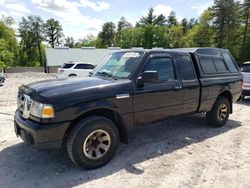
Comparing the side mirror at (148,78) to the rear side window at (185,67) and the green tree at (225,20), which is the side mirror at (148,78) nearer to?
the rear side window at (185,67)

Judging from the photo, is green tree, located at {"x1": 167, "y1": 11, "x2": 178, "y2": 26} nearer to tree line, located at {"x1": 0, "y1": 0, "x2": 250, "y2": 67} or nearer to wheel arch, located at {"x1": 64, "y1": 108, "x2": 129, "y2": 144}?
tree line, located at {"x1": 0, "y1": 0, "x2": 250, "y2": 67}

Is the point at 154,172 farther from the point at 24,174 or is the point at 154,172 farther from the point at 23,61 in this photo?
the point at 23,61

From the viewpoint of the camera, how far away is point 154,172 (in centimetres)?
392

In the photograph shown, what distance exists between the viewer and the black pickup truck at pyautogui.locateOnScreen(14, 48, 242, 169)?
3561mm

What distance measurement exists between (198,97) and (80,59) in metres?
34.9

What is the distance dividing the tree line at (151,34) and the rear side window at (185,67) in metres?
38.6

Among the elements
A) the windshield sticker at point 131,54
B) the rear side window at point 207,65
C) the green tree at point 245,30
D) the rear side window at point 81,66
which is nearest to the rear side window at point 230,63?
the rear side window at point 207,65

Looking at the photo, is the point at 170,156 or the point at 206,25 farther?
the point at 206,25

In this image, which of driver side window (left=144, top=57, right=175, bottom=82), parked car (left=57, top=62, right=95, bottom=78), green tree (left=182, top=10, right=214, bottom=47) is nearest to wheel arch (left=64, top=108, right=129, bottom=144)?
driver side window (left=144, top=57, right=175, bottom=82)

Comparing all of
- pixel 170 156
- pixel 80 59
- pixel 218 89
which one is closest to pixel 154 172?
pixel 170 156

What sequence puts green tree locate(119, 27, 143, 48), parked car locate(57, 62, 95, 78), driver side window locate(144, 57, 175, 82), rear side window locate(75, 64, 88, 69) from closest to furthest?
driver side window locate(144, 57, 175, 82) < parked car locate(57, 62, 95, 78) < rear side window locate(75, 64, 88, 69) < green tree locate(119, 27, 143, 48)

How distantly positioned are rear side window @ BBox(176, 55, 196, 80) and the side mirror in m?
1.16

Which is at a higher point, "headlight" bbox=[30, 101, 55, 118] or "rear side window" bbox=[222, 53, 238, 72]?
"rear side window" bbox=[222, 53, 238, 72]

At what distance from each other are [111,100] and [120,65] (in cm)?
101
